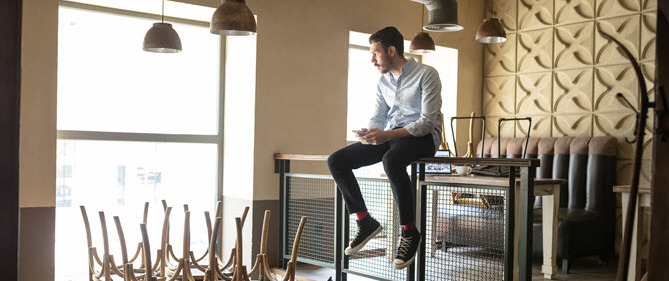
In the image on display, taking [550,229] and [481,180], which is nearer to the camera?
[481,180]

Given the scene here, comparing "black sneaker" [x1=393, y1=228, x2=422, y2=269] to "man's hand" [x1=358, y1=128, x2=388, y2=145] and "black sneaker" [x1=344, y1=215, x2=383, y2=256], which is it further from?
"man's hand" [x1=358, y1=128, x2=388, y2=145]

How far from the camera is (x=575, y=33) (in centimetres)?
646

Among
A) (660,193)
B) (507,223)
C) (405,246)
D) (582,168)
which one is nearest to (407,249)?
(405,246)

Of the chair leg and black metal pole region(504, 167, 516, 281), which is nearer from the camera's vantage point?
black metal pole region(504, 167, 516, 281)

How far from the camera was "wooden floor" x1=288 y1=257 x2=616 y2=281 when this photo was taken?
5.29m

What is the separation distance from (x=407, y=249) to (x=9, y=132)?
222cm

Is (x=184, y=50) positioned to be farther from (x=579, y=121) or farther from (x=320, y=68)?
(x=579, y=121)

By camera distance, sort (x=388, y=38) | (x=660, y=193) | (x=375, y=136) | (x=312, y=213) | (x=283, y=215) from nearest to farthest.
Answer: (x=660, y=193) → (x=375, y=136) → (x=388, y=38) → (x=312, y=213) → (x=283, y=215)

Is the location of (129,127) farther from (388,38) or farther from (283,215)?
(388,38)

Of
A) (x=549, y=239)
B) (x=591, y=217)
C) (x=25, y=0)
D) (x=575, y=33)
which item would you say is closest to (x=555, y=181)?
(x=549, y=239)

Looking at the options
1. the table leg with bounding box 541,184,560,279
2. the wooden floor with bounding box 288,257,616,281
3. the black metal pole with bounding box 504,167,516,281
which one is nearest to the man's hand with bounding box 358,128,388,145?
the black metal pole with bounding box 504,167,516,281

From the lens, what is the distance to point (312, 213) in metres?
5.29

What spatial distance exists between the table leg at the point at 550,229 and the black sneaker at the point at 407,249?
6.88ft

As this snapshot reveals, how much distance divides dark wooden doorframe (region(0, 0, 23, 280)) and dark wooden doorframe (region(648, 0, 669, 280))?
190 centimetres
